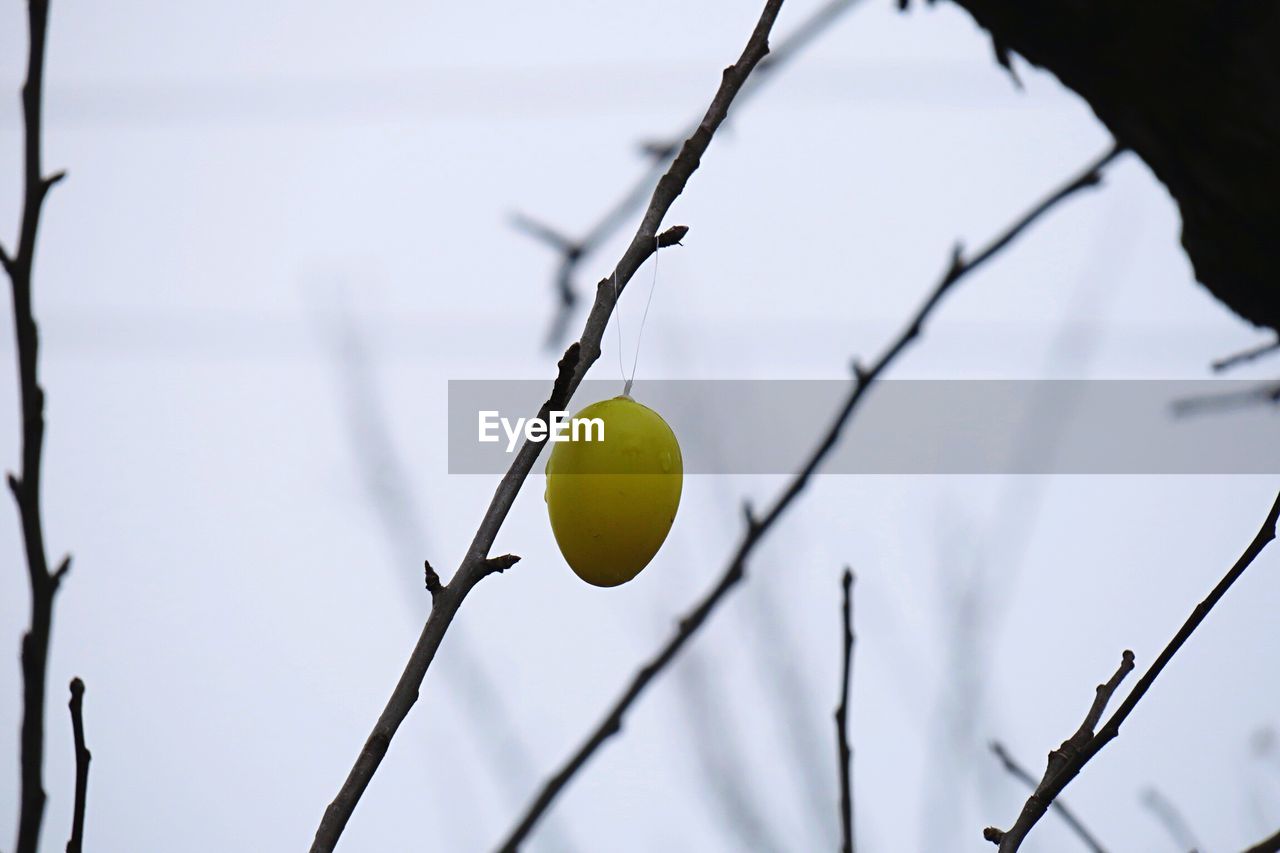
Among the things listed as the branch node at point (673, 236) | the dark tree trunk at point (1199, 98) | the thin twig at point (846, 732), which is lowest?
the thin twig at point (846, 732)

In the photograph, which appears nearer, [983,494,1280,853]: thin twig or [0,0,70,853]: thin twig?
[0,0,70,853]: thin twig

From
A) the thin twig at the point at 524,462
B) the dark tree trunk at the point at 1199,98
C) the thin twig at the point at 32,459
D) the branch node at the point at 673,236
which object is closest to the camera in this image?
the thin twig at the point at 32,459

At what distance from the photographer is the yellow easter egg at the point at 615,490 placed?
1.56 metres

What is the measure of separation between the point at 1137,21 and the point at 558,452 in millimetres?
1004

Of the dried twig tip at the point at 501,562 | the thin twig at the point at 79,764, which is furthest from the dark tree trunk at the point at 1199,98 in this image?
the thin twig at the point at 79,764

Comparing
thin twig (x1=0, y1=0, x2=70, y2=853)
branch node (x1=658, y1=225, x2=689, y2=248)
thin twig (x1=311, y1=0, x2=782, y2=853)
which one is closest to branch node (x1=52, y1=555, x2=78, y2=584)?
thin twig (x1=0, y1=0, x2=70, y2=853)

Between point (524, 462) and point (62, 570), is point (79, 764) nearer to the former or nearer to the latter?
point (62, 570)

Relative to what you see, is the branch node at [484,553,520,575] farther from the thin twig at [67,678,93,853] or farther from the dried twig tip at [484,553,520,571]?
the thin twig at [67,678,93,853]

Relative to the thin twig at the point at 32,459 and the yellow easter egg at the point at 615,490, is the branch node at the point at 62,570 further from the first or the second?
the yellow easter egg at the point at 615,490

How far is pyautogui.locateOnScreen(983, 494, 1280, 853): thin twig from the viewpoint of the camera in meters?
0.95

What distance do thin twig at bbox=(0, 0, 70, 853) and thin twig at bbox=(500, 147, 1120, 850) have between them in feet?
1.23

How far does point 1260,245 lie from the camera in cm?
158

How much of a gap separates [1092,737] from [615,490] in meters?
0.72

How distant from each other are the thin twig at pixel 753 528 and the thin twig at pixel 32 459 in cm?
38
